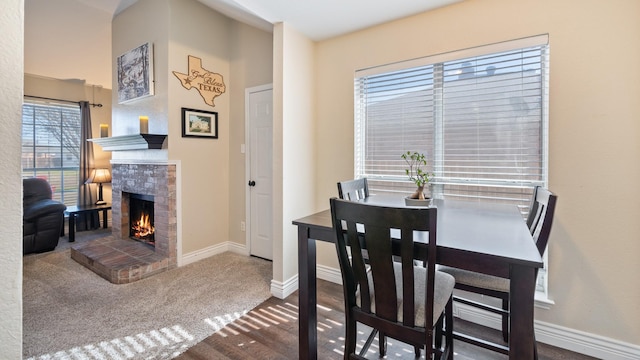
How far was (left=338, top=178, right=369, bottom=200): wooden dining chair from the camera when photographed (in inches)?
78.9

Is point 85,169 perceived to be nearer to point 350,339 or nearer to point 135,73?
point 135,73

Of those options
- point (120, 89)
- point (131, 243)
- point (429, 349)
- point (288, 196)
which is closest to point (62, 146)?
point (120, 89)

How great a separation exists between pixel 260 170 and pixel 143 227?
1.70 meters

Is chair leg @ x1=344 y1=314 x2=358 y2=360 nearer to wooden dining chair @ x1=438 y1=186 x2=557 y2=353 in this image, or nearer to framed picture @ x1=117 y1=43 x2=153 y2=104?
wooden dining chair @ x1=438 y1=186 x2=557 y2=353

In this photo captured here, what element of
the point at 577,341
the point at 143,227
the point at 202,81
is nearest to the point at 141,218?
the point at 143,227

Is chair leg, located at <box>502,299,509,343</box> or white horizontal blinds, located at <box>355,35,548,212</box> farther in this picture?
white horizontal blinds, located at <box>355,35,548,212</box>

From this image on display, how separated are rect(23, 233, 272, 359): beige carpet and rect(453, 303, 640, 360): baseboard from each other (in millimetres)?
2030

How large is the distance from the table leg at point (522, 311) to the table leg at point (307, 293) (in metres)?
0.92

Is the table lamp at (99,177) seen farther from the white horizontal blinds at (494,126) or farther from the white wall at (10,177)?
the white horizontal blinds at (494,126)

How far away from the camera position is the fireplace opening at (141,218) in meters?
3.57

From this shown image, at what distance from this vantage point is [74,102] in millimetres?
4785

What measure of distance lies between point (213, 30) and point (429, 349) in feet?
12.4

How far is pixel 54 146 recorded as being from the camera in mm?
4727

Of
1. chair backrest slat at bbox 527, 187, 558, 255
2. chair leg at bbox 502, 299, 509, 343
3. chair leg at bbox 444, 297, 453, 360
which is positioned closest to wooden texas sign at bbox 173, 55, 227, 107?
chair leg at bbox 444, 297, 453, 360
